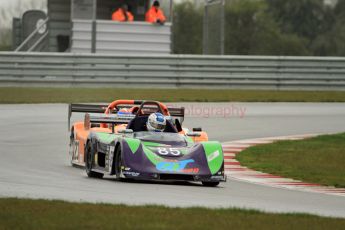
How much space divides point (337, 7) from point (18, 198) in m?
79.1

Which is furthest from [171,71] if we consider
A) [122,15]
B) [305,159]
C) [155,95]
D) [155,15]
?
[305,159]

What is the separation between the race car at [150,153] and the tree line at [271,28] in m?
49.6

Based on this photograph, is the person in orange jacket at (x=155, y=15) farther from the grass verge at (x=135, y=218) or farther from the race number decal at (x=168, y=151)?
the grass verge at (x=135, y=218)

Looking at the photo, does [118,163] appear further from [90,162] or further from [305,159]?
[305,159]

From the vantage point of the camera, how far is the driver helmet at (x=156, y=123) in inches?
571

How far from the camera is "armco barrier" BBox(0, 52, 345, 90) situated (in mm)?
30297

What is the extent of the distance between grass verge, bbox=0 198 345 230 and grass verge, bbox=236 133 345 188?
439cm

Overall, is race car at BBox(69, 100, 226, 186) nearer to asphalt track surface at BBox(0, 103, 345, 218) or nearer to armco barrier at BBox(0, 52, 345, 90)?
asphalt track surface at BBox(0, 103, 345, 218)

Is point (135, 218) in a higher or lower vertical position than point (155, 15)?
lower

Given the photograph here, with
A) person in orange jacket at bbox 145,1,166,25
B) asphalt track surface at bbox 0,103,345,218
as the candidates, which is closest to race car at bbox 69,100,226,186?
asphalt track surface at bbox 0,103,345,218

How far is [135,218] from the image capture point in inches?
380

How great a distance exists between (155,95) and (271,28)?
4543 cm

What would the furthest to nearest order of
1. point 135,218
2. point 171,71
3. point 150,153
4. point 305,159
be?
1. point 171,71
2. point 305,159
3. point 150,153
4. point 135,218

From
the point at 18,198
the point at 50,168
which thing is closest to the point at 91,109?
the point at 50,168
